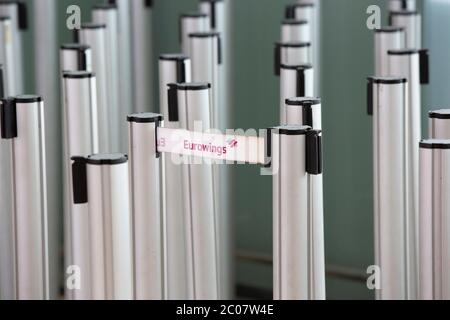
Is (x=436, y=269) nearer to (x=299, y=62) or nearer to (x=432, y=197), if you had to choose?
(x=432, y=197)

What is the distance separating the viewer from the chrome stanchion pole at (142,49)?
Answer: 132 inches

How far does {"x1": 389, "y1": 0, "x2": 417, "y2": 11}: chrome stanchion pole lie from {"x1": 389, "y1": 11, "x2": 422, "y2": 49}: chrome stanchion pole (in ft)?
0.25

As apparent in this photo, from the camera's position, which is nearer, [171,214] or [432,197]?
[432,197]

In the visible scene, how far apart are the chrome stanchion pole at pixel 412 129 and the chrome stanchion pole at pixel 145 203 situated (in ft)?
2.00

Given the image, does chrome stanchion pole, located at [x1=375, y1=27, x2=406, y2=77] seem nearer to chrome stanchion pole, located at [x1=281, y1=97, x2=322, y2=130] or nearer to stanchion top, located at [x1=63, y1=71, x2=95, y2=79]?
chrome stanchion pole, located at [x1=281, y1=97, x2=322, y2=130]

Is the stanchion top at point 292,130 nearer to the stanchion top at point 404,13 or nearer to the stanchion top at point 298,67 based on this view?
the stanchion top at point 298,67

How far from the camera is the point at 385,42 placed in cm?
277

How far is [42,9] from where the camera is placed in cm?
330

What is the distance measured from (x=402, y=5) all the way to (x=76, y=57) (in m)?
0.89

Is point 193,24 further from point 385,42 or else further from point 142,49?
point 385,42
